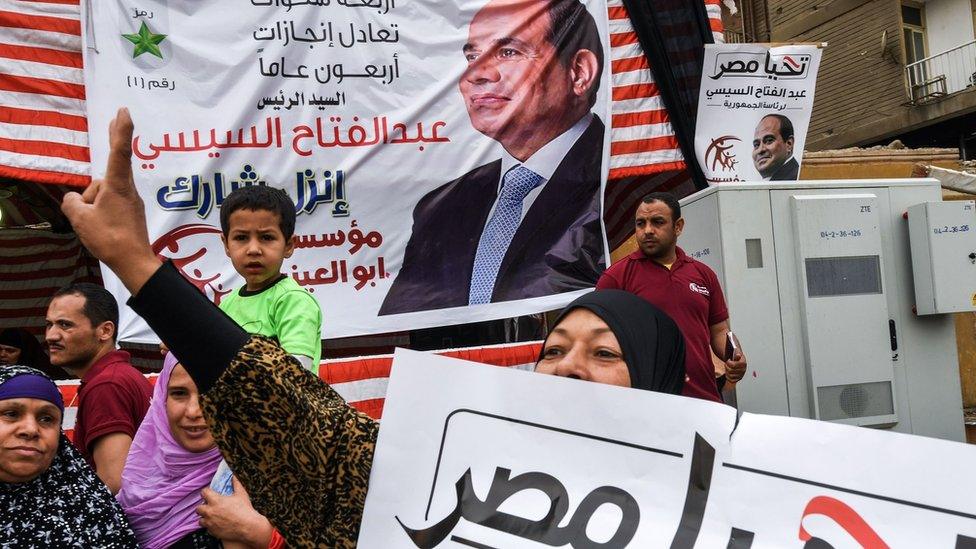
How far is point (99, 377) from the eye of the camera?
8.57ft

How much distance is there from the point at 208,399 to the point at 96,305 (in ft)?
6.37

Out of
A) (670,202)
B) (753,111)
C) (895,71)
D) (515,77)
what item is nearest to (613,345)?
(670,202)

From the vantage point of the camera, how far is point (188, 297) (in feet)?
3.98

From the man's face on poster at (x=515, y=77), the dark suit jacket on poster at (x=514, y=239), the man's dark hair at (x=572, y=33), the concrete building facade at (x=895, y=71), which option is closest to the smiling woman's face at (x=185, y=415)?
the dark suit jacket on poster at (x=514, y=239)

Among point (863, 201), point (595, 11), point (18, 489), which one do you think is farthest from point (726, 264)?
point (18, 489)

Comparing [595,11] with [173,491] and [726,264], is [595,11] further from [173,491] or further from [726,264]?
[173,491]

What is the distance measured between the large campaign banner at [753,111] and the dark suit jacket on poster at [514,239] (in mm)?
903

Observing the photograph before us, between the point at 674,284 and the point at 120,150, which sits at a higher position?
the point at 120,150

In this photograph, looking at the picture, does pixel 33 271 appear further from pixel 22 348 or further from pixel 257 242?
pixel 257 242

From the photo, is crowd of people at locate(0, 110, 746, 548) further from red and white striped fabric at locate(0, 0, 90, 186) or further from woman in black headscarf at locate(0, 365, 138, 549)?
red and white striped fabric at locate(0, 0, 90, 186)

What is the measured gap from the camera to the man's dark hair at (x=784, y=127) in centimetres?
562

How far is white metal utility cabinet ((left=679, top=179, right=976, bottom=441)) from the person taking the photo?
16.0 ft

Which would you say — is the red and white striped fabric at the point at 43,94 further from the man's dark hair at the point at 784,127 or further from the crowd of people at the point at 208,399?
the man's dark hair at the point at 784,127

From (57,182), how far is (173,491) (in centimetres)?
276
